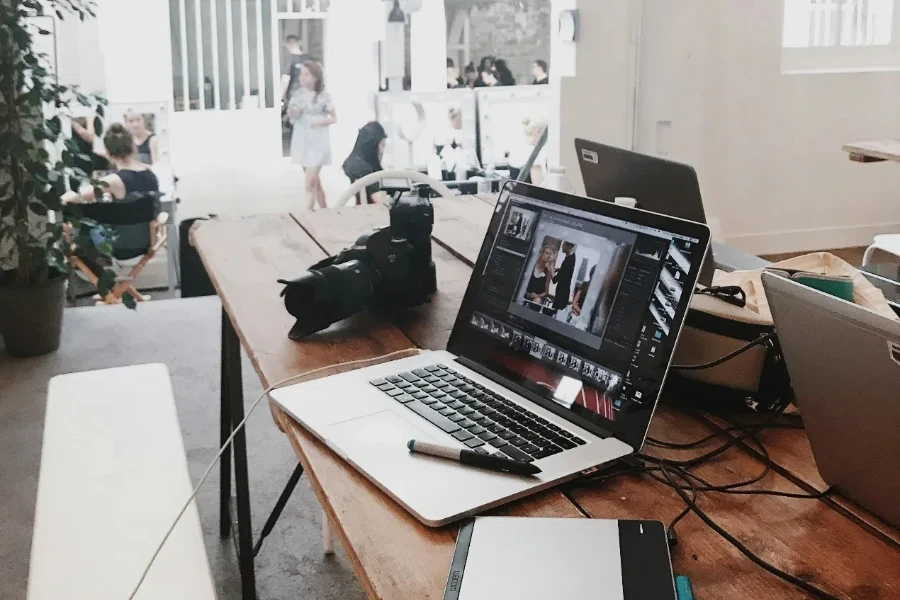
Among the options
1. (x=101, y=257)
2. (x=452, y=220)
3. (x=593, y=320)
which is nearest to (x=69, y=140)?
(x=101, y=257)

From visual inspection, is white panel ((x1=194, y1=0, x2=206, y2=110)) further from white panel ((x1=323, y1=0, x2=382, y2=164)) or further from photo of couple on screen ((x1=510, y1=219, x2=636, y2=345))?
photo of couple on screen ((x1=510, y1=219, x2=636, y2=345))

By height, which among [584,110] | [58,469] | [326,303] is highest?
[584,110]

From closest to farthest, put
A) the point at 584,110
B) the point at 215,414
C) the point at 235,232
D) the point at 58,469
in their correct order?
the point at 58,469 < the point at 235,232 < the point at 215,414 < the point at 584,110

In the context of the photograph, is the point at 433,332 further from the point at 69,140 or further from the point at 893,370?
the point at 69,140

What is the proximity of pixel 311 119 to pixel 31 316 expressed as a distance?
8.55 ft

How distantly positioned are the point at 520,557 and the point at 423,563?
84mm

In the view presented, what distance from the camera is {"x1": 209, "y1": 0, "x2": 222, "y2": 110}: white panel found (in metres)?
5.47

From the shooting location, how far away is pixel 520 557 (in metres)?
0.79

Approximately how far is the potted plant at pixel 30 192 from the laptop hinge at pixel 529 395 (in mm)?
2553

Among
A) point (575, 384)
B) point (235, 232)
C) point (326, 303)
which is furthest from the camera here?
point (235, 232)

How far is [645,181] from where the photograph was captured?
1.49m

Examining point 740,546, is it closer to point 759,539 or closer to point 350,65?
point 759,539

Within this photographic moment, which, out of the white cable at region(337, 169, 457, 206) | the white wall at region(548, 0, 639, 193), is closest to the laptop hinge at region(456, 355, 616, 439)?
the white cable at region(337, 169, 457, 206)

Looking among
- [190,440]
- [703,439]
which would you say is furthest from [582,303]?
[190,440]
